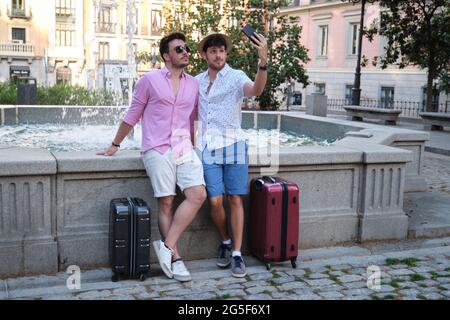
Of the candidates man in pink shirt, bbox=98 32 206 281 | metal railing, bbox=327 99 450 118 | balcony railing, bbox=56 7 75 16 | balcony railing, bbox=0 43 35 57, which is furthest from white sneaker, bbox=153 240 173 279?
balcony railing, bbox=56 7 75 16

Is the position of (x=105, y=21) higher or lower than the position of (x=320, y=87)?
higher

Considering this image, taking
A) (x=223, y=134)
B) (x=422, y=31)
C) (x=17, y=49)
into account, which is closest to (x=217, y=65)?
(x=223, y=134)

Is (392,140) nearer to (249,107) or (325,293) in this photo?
(325,293)

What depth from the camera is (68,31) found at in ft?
194

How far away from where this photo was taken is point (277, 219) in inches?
212

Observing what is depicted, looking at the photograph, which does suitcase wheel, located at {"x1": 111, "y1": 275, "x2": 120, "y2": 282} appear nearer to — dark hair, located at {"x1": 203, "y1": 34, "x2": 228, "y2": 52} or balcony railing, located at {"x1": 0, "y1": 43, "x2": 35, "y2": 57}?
dark hair, located at {"x1": 203, "y1": 34, "x2": 228, "y2": 52}

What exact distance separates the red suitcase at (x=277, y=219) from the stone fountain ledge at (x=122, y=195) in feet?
1.45

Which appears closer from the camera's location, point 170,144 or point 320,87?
point 170,144

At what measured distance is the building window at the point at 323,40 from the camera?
41.2 m

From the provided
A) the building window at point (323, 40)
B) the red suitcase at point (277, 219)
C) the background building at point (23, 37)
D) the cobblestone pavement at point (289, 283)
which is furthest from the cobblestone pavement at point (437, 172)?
the background building at point (23, 37)

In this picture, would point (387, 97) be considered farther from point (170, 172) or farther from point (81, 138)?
point (170, 172)

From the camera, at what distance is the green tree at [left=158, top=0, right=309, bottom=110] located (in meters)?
19.0

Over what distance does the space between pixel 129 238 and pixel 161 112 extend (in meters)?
1.11

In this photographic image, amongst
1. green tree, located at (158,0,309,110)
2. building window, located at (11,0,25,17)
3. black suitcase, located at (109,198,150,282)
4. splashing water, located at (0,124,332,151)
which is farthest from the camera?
building window, located at (11,0,25,17)
